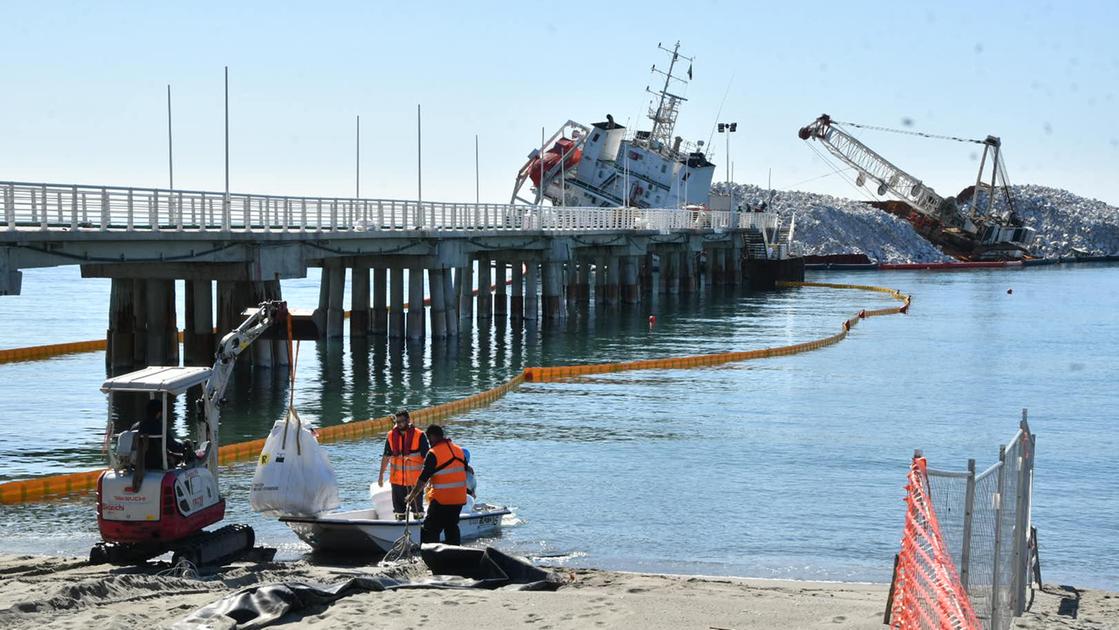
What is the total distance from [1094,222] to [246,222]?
536 feet

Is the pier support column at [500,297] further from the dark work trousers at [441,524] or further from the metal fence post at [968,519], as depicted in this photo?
the metal fence post at [968,519]

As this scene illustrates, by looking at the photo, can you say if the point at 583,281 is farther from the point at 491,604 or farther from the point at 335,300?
the point at 491,604

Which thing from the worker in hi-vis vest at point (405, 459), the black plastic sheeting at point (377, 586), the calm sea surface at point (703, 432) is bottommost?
the calm sea surface at point (703, 432)

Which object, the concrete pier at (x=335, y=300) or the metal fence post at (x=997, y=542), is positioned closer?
the metal fence post at (x=997, y=542)

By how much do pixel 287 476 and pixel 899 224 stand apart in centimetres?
14402

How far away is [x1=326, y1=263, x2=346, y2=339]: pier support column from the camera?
46.3 metres

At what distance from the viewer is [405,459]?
1540 cm

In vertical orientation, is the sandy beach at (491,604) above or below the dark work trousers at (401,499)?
below

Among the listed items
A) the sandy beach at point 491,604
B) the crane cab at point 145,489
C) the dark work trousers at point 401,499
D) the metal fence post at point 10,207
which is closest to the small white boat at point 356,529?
the dark work trousers at point 401,499

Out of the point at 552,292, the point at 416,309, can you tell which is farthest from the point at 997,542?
the point at 552,292

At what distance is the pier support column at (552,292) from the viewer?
58062 millimetres

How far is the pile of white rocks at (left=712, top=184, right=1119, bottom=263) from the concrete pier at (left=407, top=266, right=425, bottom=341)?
8638cm

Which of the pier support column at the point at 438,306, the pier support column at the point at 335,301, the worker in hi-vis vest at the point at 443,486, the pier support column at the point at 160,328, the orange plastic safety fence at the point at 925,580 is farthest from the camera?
the pier support column at the point at 438,306

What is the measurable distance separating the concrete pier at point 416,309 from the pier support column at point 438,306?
Answer: 661mm
